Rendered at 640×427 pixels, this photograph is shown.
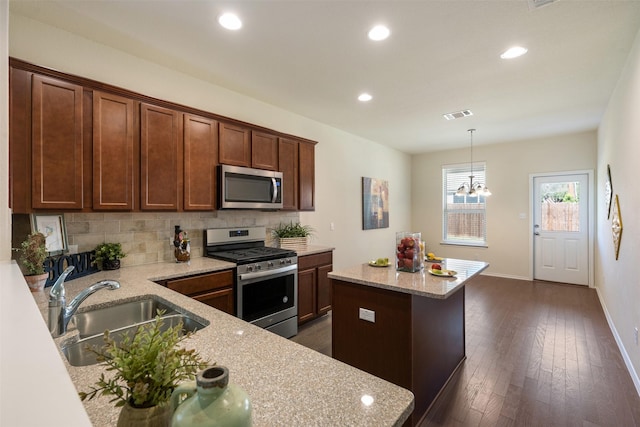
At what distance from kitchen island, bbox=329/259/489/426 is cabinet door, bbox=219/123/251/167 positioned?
1630 millimetres

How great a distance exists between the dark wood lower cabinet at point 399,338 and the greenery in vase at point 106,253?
1.78 metres

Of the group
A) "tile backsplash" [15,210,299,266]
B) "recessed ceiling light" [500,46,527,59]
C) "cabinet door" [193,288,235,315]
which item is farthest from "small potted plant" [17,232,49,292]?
"recessed ceiling light" [500,46,527,59]

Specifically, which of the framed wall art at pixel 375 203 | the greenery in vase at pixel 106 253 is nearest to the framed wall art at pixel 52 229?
the greenery in vase at pixel 106 253

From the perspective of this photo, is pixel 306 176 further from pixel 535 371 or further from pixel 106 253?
pixel 535 371

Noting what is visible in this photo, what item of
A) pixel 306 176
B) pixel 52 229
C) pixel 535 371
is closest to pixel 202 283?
pixel 52 229

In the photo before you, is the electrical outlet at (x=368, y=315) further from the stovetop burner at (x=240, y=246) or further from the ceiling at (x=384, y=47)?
the ceiling at (x=384, y=47)

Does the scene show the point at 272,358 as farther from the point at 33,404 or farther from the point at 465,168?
the point at 465,168

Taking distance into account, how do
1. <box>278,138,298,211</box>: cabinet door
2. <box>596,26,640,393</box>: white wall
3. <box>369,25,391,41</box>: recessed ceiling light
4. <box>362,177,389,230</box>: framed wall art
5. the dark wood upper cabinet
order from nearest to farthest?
the dark wood upper cabinet
<box>369,25,391,41</box>: recessed ceiling light
<box>596,26,640,393</box>: white wall
<box>278,138,298,211</box>: cabinet door
<box>362,177,389,230</box>: framed wall art

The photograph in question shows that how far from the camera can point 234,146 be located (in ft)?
10.3

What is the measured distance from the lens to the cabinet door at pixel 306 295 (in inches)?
135

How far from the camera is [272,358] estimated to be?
3.31 ft

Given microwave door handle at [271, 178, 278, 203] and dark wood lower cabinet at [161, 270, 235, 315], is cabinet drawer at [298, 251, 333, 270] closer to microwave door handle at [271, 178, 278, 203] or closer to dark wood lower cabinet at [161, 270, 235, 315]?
microwave door handle at [271, 178, 278, 203]

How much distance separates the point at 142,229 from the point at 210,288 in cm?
87

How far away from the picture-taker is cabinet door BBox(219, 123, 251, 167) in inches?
119
